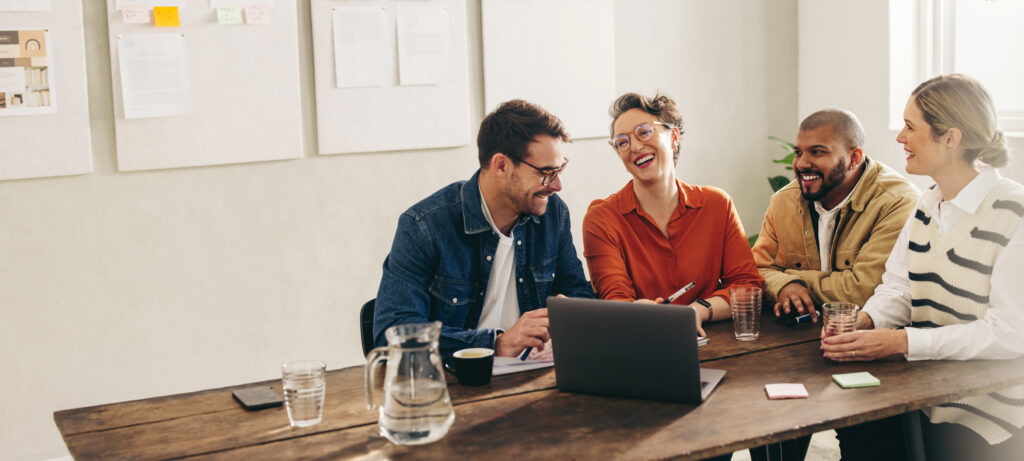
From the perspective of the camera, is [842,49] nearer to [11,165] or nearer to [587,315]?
[587,315]

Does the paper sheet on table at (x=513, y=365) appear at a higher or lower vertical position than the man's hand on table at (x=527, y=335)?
lower

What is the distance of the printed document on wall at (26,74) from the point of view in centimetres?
304

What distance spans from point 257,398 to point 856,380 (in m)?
1.26

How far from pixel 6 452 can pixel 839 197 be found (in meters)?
3.03

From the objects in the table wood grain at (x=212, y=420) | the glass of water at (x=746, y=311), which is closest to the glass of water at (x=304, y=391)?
the table wood grain at (x=212, y=420)

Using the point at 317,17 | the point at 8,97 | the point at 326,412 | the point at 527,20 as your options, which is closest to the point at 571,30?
the point at 527,20

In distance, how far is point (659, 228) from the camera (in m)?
2.60

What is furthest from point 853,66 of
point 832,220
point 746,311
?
point 746,311

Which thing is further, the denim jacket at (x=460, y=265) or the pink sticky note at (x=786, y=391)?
the denim jacket at (x=460, y=265)

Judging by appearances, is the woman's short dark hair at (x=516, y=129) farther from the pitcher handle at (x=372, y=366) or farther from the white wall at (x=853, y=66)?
the white wall at (x=853, y=66)

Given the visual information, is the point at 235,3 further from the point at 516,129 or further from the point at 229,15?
the point at 516,129

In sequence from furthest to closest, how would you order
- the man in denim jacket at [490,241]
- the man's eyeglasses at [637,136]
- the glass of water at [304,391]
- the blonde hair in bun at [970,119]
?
the man's eyeglasses at [637,136] < the man in denim jacket at [490,241] < the blonde hair in bun at [970,119] < the glass of water at [304,391]

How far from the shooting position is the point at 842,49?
13.5 feet

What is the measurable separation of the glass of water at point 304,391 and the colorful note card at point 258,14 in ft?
6.69
